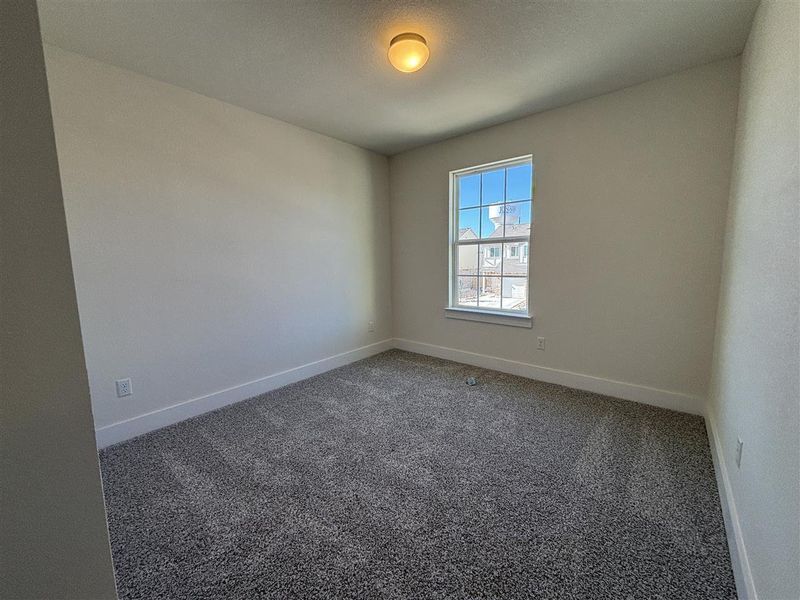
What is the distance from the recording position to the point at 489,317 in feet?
11.3

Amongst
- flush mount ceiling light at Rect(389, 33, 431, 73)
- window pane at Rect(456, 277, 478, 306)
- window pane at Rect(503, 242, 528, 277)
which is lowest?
window pane at Rect(456, 277, 478, 306)

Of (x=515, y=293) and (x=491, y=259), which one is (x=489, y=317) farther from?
(x=491, y=259)

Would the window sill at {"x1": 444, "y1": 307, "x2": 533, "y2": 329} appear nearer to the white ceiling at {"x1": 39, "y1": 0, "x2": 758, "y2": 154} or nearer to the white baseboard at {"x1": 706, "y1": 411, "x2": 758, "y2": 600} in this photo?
the white baseboard at {"x1": 706, "y1": 411, "x2": 758, "y2": 600}

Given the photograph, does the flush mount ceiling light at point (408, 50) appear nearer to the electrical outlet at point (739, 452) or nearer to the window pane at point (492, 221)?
the window pane at point (492, 221)

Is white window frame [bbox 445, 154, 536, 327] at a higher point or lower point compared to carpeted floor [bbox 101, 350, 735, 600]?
higher

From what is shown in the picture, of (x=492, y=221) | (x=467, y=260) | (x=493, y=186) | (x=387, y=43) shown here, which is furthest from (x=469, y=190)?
(x=387, y=43)

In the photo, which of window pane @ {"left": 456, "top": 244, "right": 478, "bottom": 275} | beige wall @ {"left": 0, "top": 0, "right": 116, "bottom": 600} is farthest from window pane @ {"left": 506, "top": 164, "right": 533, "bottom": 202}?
beige wall @ {"left": 0, "top": 0, "right": 116, "bottom": 600}

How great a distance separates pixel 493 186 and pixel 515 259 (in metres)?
0.80

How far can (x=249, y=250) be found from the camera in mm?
2844

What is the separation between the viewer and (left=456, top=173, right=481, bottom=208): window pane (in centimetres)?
351

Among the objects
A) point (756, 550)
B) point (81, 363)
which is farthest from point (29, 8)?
point (756, 550)

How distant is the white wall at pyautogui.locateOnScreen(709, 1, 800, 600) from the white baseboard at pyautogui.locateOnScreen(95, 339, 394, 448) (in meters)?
2.82

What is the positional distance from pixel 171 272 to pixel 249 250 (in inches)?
24.1

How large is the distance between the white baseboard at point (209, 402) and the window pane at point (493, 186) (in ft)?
7.32
